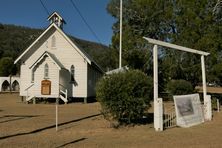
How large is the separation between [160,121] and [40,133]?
4609mm

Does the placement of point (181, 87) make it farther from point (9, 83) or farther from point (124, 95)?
point (9, 83)

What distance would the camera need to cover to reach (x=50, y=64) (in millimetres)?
33531

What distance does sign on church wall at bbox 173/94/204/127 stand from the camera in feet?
54.9

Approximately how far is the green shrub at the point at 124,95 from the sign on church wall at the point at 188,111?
1.38 metres

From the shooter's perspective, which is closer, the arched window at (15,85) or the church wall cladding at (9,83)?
the church wall cladding at (9,83)

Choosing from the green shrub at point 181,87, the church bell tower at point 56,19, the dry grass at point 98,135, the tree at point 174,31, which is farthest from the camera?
the church bell tower at point 56,19

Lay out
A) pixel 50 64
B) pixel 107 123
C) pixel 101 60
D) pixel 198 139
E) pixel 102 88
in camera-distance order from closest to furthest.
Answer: pixel 198 139
pixel 102 88
pixel 107 123
pixel 50 64
pixel 101 60

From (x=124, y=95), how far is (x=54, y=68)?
1804 centimetres

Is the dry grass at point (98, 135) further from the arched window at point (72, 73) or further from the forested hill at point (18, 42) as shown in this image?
the forested hill at point (18, 42)

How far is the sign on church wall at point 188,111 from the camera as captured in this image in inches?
659

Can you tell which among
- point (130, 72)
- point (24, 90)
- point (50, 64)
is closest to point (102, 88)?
point (130, 72)

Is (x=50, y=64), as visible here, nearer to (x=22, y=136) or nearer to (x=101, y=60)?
(x=22, y=136)

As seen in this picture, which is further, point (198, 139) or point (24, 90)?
point (24, 90)

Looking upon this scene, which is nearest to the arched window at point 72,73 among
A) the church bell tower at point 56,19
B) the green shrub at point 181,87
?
the church bell tower at point 56,19
